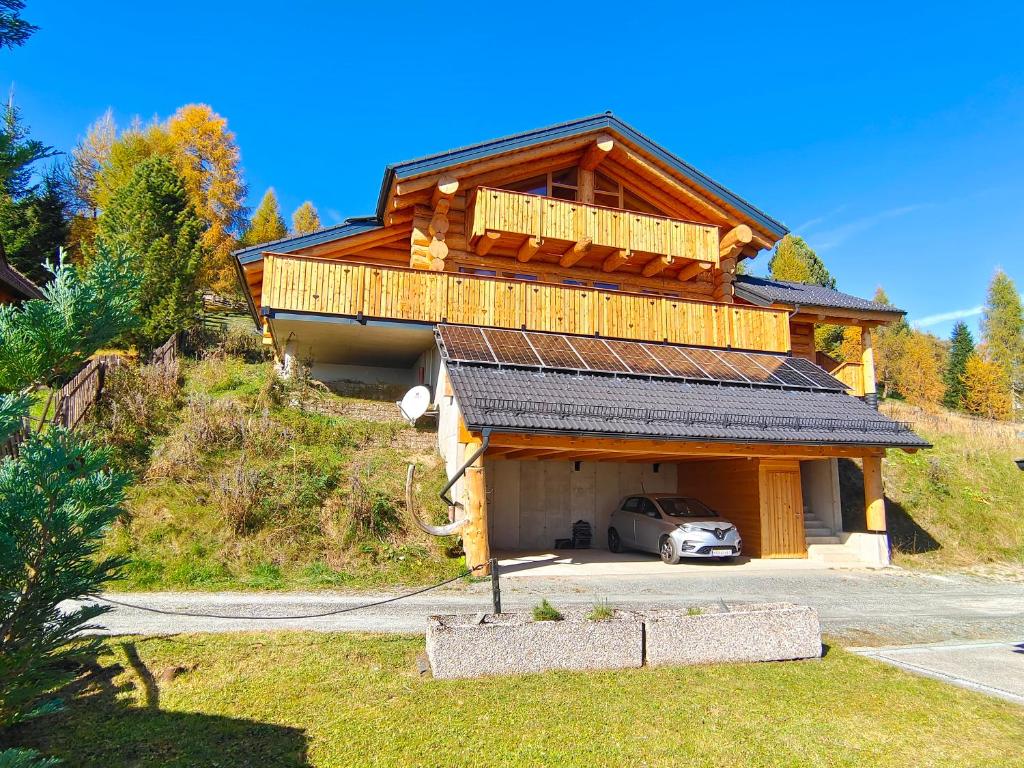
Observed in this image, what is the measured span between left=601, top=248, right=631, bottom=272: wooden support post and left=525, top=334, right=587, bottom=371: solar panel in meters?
3.29

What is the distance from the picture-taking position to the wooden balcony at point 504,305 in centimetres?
1507

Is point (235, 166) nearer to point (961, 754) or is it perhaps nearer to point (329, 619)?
point (329, 619)

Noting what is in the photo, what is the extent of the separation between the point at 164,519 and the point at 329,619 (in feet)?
15.6

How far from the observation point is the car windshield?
14539 millimetres

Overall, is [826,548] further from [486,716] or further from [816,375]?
[486,716]

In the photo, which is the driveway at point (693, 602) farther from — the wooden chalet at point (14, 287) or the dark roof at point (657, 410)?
the wooden chalet at point (14, 287)

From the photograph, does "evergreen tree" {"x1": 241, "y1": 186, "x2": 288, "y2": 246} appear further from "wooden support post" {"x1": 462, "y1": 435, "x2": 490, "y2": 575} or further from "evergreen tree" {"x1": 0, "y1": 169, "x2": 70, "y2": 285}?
"wooden support post" {"x1": 462, "y1": 435, "x2": 490, "y2": 575}

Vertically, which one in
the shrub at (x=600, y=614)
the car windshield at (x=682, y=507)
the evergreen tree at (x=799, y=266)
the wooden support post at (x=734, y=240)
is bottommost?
the shrub at (x=600, y=614)

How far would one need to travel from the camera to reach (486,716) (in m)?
5.26

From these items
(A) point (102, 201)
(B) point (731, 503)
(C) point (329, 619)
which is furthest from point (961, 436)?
(A) point (102, 201)

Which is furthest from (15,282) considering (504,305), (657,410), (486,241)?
(657,410)

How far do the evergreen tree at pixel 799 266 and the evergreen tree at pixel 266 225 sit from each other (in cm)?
3378

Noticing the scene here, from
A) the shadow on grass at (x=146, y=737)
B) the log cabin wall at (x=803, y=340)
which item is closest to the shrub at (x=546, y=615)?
the shadow on grass at (x=146, y=737)

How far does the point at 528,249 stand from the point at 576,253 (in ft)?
4.44
